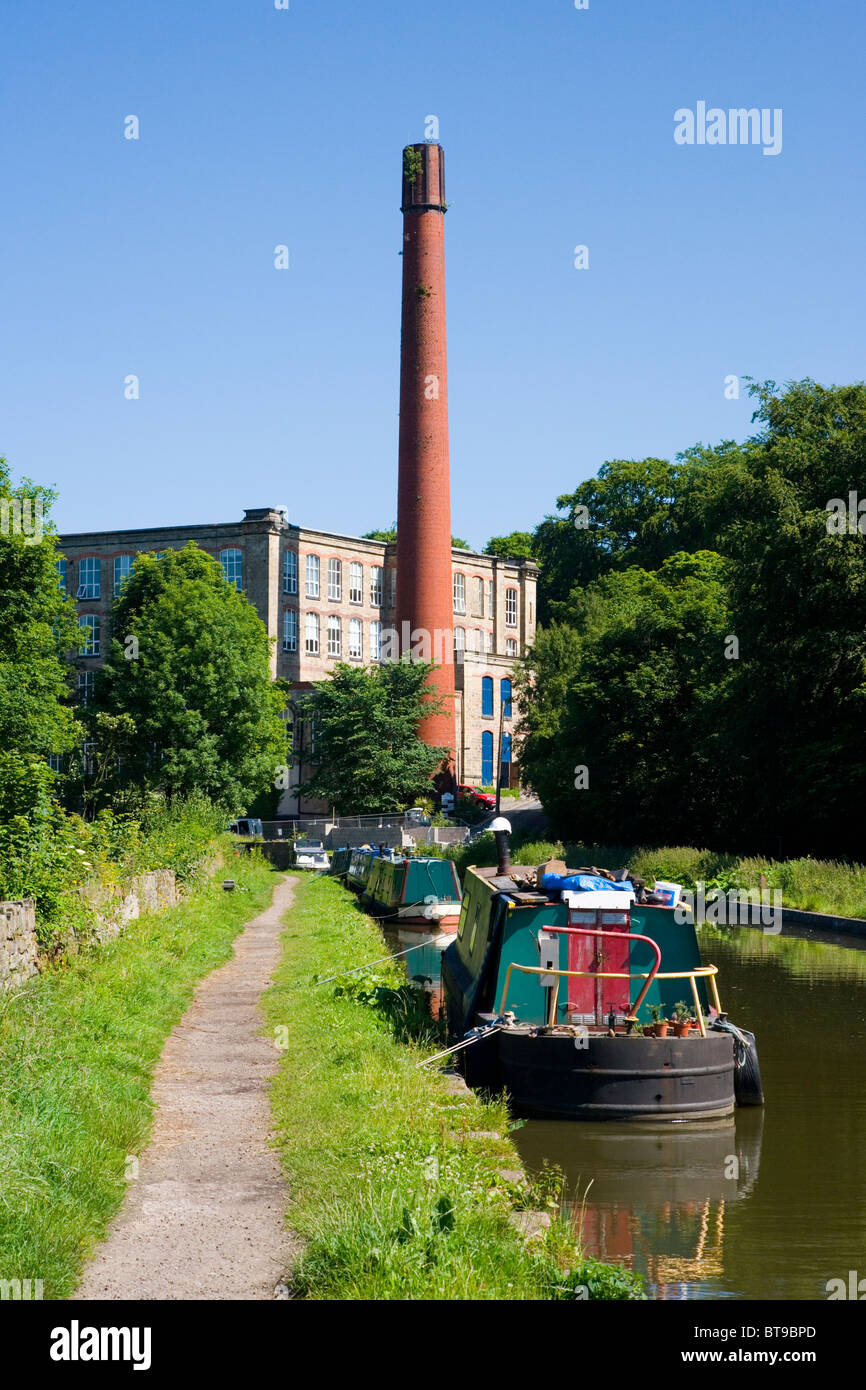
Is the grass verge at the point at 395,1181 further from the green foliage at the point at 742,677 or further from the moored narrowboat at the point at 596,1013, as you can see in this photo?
the green foliage at the point at 742,677

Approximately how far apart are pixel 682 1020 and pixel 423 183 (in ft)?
173

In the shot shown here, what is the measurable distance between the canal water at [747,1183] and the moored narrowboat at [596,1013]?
31 cm

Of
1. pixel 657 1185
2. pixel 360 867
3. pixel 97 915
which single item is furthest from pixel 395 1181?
pixel 360 867

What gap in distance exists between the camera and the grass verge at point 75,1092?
23.1 feet

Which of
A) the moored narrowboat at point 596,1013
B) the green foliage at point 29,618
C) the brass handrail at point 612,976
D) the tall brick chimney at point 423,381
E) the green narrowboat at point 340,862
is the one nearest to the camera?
the moored narrowboat at point 596,1013

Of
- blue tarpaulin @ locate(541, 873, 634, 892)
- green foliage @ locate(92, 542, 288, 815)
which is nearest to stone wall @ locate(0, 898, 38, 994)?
blue tarpaulin @ locate(541, 873, 634, 892)

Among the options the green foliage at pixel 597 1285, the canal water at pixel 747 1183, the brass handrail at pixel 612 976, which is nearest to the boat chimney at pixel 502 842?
the brass handrail at pixel 612 976

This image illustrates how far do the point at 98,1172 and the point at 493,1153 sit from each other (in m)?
2.86

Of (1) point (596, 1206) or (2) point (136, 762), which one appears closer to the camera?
(1) point (596, 1206)

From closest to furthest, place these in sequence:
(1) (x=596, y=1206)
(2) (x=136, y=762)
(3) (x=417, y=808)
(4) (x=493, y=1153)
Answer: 1. (4) (x=493, y=1153)
2. (1) (x=596, y=1206)
3. (2) (x=136, y=762)
4. (3) (x=417, y=808)

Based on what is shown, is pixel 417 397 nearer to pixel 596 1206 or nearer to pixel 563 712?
pixel 563 712

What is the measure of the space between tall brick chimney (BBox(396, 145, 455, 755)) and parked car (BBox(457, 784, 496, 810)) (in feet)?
41.6
